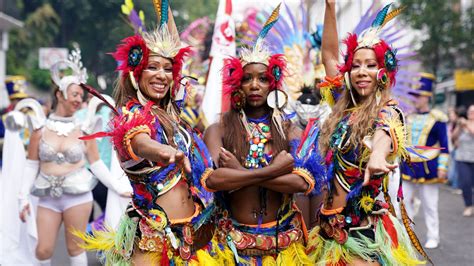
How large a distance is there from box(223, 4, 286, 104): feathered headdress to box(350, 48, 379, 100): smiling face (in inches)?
18.3

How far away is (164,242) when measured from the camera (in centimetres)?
379

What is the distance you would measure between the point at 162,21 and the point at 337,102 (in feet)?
4.18

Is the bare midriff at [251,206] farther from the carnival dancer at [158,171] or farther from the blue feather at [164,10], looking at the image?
the blue feather at [164,10]

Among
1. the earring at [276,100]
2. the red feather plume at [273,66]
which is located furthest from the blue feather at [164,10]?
the earring at [276,100]

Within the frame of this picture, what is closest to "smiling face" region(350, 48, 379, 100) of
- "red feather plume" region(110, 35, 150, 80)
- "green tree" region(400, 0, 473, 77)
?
"red feather plume" region(110, 35, 150, 80)

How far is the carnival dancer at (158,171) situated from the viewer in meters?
3.78

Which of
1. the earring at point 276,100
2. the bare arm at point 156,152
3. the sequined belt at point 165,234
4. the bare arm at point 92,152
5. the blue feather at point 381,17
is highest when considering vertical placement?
the blue feather at point 381,17

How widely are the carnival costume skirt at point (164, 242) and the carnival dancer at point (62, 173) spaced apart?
1938mm

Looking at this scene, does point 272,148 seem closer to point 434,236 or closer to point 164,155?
point 164,155

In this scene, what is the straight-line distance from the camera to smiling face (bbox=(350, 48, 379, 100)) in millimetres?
4129

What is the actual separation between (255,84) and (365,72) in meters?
0.69

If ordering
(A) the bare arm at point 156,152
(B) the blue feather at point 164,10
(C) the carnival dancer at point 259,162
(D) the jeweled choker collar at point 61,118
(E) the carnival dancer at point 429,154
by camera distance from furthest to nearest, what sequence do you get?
1. (E) the carnival dancer at point 429,154
2. (D) the jeweled choker collar at point 61,118
3. (B) the blue feather at point 164,10
4. (C) the carnival dancer at point 259,162
5. (A) the bare arm at point 156,152

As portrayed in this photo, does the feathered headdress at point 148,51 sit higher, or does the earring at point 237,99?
the feathered headdress at point 148,51

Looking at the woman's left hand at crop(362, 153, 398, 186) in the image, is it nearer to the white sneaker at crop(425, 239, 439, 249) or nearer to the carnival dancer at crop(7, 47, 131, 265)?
A: the carnival dancer at crop(7, 47, 131, 265)
